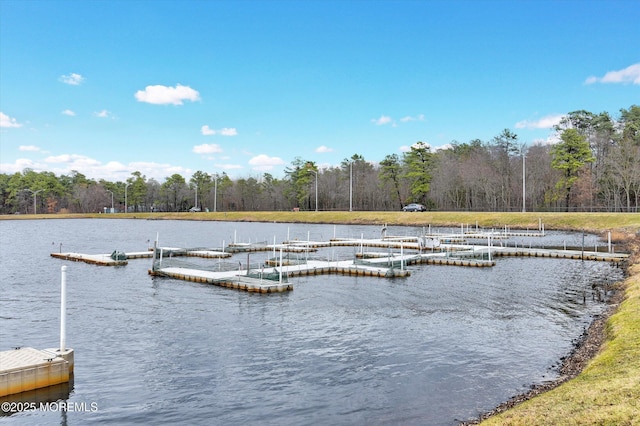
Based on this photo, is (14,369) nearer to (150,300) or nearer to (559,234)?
(150,300)

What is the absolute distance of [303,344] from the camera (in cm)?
1673

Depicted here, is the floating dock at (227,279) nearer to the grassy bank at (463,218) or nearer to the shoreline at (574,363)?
the shoreline at (574,363)

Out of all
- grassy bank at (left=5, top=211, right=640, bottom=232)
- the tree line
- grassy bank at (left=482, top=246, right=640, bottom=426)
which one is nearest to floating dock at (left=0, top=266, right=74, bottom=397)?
grassy bank at (left=482, top=246, right=640, bottom=426)

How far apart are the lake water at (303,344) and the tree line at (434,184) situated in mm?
58740

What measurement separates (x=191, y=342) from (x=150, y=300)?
26.4 feet

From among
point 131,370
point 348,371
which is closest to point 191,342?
point 131,370

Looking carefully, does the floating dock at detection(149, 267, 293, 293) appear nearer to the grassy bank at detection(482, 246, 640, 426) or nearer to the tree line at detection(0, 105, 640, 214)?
the grassy bank at detection(482, 246, 640, 426)

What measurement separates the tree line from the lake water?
2313 inches

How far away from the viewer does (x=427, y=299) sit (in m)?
24.3

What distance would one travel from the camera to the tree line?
81.8 m

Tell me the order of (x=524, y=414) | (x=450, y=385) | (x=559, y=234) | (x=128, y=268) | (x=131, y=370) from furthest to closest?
(x=559, y=234) → (x=128, y=268) → (x=131, y=370) → (x=450, y=385) → (x=524, y=414)

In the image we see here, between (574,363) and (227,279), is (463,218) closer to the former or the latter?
(227,279)

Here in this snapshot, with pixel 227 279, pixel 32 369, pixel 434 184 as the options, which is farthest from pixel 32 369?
pixel 434 184

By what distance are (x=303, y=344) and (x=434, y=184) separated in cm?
9204
